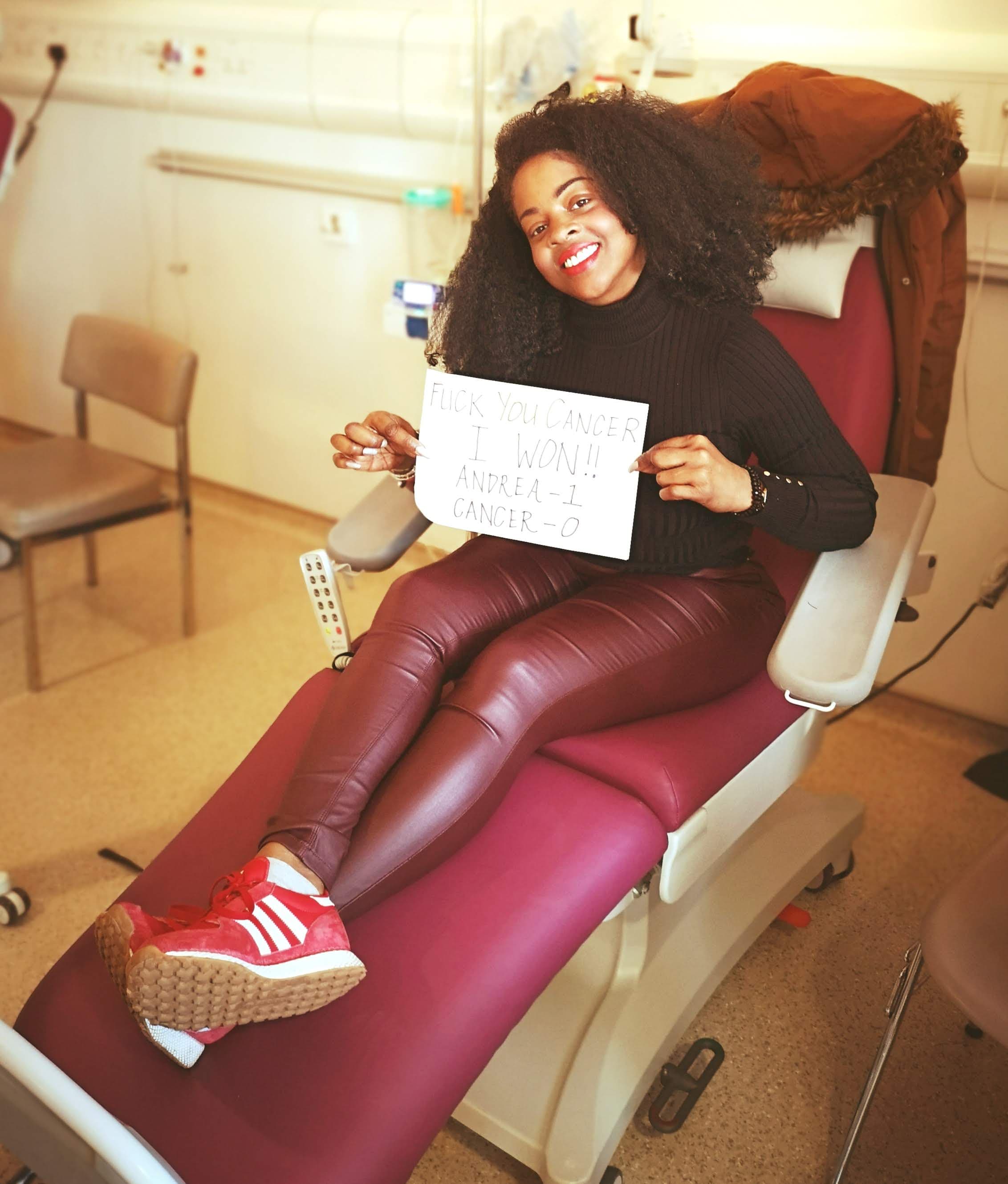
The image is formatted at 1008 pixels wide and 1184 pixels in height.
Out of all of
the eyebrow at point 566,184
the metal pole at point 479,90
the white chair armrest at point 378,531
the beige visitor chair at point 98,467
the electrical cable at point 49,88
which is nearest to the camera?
the eyebrow at point 566,184

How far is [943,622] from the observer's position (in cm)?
221

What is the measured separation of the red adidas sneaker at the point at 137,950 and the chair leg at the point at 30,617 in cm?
131

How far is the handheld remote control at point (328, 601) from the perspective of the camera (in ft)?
4.99

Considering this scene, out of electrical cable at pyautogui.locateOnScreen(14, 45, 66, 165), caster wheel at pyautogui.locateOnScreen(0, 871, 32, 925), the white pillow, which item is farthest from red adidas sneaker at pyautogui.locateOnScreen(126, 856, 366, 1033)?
electrical cable at pyautogui.locateOnScreen(14, 45, 66, 165)

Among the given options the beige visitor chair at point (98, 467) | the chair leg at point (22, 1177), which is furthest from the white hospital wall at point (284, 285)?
the chair leg at point (22, 1177)

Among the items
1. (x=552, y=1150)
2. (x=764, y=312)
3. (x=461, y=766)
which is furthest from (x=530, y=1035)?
(x=764, y=312)

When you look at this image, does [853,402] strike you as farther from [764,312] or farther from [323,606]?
[323,606]

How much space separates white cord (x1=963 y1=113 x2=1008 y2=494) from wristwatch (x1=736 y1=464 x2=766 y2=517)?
2.86 feet

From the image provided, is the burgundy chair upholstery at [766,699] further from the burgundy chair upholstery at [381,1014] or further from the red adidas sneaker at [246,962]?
the red adidas sneaker at [246,962]

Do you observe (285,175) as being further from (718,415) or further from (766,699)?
(766,699)

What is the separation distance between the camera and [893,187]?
1.49 m

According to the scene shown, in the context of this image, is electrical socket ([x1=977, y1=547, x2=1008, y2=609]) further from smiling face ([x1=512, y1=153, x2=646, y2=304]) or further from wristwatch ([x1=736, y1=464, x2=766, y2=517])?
smiling face ([x1=512, y1=153, x2=646, y2=304])

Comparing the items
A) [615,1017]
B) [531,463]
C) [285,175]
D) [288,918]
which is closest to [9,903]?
[288,918]

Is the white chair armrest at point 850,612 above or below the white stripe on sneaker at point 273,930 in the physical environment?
above
